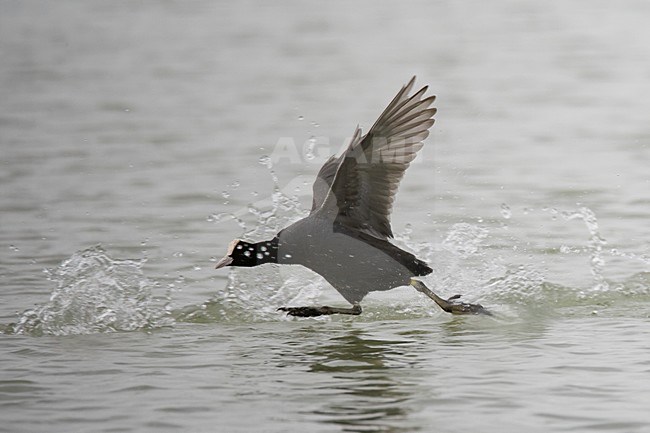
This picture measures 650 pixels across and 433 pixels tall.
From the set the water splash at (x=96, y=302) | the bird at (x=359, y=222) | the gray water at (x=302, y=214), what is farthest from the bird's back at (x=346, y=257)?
the water splash at (x=96, y=302)

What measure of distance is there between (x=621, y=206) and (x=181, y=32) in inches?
371

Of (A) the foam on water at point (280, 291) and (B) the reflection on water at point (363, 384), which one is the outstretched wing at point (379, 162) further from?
(A) the foam on water at point (280, 291)

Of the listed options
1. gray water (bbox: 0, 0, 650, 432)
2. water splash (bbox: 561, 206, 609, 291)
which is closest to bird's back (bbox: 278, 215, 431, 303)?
gray water (bbox: 0, 0, 650, 432)

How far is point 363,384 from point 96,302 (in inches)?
87.6

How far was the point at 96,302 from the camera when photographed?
7363mm

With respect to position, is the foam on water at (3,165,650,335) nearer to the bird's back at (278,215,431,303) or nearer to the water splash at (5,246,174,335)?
the water splash at (5,246,174,335)

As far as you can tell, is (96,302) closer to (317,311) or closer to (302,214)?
(317,311)

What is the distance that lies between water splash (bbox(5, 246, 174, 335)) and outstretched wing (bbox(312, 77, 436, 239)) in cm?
132

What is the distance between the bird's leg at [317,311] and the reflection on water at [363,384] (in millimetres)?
169

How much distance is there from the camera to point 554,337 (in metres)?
6.55

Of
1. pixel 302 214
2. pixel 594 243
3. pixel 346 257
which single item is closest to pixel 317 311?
pixel 346 257

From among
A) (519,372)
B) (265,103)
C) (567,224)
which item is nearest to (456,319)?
(519,372)

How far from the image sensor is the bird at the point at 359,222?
638 centimetres

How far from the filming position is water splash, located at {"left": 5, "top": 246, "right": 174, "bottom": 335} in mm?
7082
